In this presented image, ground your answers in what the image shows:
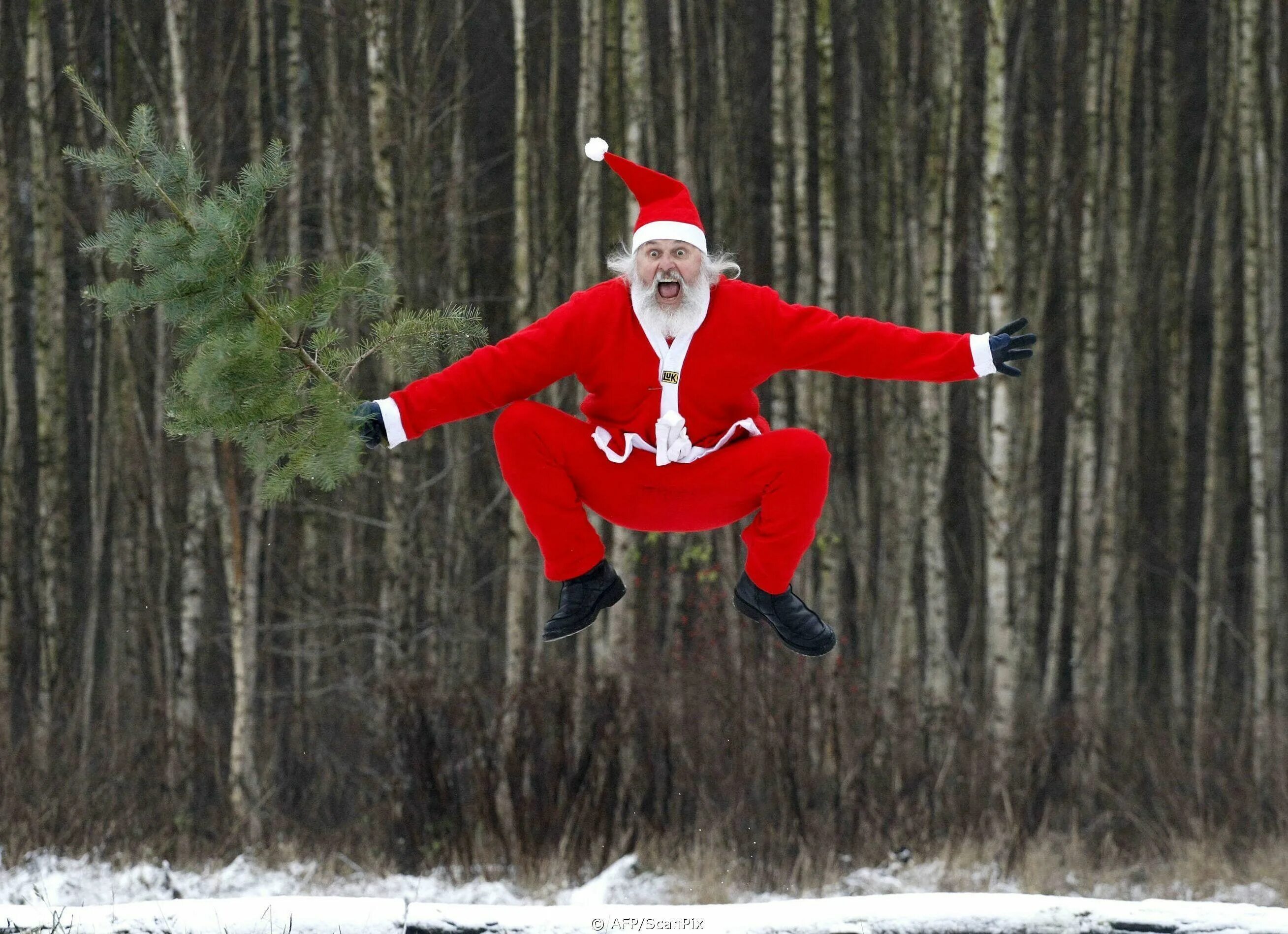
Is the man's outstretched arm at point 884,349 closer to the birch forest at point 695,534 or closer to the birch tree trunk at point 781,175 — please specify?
the birch forest at point 695,534

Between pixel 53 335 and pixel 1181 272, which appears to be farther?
pixel 1181 272

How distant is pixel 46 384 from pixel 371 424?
7.00m

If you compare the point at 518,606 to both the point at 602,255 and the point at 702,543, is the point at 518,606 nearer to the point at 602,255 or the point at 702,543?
the point at 702,543

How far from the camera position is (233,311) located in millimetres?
3602

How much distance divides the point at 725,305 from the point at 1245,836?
6775 mm

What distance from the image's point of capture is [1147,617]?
13.6 metres

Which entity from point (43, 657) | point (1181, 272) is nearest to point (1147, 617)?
point (1181, 272)

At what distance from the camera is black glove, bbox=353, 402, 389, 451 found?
12.2 ft

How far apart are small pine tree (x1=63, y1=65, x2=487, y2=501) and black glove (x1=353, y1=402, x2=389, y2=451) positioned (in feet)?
0.12

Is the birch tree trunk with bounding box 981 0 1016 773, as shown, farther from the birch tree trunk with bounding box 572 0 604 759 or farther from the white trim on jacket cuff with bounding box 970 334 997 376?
the white trim on jacket cuff with bounding box 970 334 997 376

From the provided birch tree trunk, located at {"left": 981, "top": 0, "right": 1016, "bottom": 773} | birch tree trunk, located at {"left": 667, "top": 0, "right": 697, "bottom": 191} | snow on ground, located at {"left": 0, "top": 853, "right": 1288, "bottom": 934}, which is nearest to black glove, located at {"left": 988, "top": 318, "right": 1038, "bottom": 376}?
snow on ground, located at {"left": 0, "top": 853, "right": 1288, "bottom": 934}

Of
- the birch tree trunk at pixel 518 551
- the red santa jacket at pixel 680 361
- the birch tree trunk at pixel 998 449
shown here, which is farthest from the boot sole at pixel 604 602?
the birch tree trunk at pixel 998 449

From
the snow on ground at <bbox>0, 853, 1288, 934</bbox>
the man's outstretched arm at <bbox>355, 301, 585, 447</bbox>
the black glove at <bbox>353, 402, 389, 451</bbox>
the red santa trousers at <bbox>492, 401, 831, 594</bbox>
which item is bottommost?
the snow on ground at <bbox>0, 853, 1288, 934</bbox>

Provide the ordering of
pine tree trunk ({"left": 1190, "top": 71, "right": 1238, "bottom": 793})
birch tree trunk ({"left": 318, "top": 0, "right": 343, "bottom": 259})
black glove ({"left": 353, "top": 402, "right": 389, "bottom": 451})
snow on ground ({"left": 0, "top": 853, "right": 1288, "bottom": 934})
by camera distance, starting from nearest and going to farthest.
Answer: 1. black glove ({"left": 353, "top": 402, "right": 389, "bottom": 451})
2. snow on ground ({"left": 0, "top": 853, "right": 1288, "bottom": 934})
3. birch tree trunk ({"left": 318, "top": 0, "right": 343, "bottom": 259})
4. pine tree trunk ({"left": 1190, "top": 71, "right": 1238, "bottom": 793})
